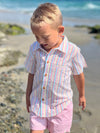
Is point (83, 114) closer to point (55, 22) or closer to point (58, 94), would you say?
point (58, 94)

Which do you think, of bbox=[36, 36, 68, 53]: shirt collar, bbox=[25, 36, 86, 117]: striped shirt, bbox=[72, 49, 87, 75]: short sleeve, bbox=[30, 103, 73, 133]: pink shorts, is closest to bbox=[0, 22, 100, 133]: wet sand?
bbox=[30, 103, 73, 133]: pink shorts

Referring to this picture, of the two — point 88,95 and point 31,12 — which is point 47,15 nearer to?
point 88,95

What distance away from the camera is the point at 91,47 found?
7.03 metres

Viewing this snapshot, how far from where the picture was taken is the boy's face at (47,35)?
1.83m

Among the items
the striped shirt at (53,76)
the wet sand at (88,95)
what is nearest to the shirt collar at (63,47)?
the striped shirt at (53,76)

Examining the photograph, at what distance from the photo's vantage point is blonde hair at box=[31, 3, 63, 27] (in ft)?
5.95

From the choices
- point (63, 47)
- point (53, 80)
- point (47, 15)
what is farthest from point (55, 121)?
point (47, 15)

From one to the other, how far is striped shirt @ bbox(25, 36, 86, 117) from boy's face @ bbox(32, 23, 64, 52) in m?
0.05

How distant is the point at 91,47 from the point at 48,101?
5212 mm

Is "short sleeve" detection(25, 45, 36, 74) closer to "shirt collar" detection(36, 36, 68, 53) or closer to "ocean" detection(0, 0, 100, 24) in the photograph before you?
"shirt collar" detection(36, 36, 68, 53)

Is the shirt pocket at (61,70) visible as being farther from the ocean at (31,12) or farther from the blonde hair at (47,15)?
the ocean at (31,12)

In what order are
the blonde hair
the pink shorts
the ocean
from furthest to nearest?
the ocean, the pink shorts, the blonde hair

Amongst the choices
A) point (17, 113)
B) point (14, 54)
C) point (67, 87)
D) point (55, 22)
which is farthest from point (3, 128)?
point (14, 54)

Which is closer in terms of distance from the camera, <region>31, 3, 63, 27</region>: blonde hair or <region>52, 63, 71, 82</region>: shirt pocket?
<region>31, 3, 63, 27</region>: blonde hair
